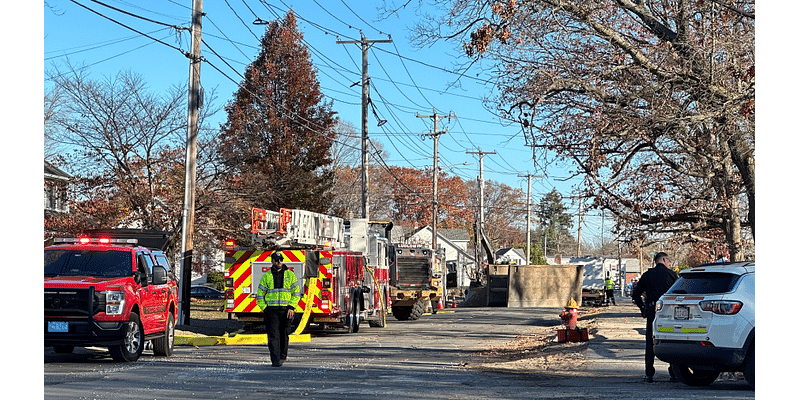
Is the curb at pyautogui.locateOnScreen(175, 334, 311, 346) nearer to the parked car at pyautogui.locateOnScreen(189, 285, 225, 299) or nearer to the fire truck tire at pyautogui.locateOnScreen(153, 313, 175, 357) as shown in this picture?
the fire truck tire at pyautogui.locateOnScreen(153, 313, 175, 357)

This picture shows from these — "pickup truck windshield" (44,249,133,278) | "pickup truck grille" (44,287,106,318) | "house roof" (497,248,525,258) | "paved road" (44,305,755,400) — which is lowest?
"paved road" (44,305,755,400)

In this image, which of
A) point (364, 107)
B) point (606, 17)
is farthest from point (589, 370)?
point (364, 107)

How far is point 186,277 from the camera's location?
2430cm

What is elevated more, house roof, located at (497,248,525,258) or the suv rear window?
house roof, located at (497,248,525,258)

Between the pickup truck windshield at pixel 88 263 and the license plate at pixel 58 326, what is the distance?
127 centimetres

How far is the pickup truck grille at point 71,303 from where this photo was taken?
14.5 meters

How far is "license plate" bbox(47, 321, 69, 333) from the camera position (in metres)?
14.5

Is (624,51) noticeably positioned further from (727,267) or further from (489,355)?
(489,355)

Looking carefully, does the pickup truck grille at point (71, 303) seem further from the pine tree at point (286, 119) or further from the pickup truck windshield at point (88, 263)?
the pine tree at point (286, 119)

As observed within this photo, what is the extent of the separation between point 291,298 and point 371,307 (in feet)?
34.2

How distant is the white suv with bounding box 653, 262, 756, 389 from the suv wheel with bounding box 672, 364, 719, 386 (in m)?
0.01

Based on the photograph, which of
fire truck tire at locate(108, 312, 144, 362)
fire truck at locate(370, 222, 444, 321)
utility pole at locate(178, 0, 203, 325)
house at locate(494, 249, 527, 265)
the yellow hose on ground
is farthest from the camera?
house at locate(494, 249, 527, 265)

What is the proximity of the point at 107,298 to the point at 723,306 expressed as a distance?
9451mm

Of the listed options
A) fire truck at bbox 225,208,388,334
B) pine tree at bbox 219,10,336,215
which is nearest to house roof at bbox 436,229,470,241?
pine tree at bbox 219,10,336,215
